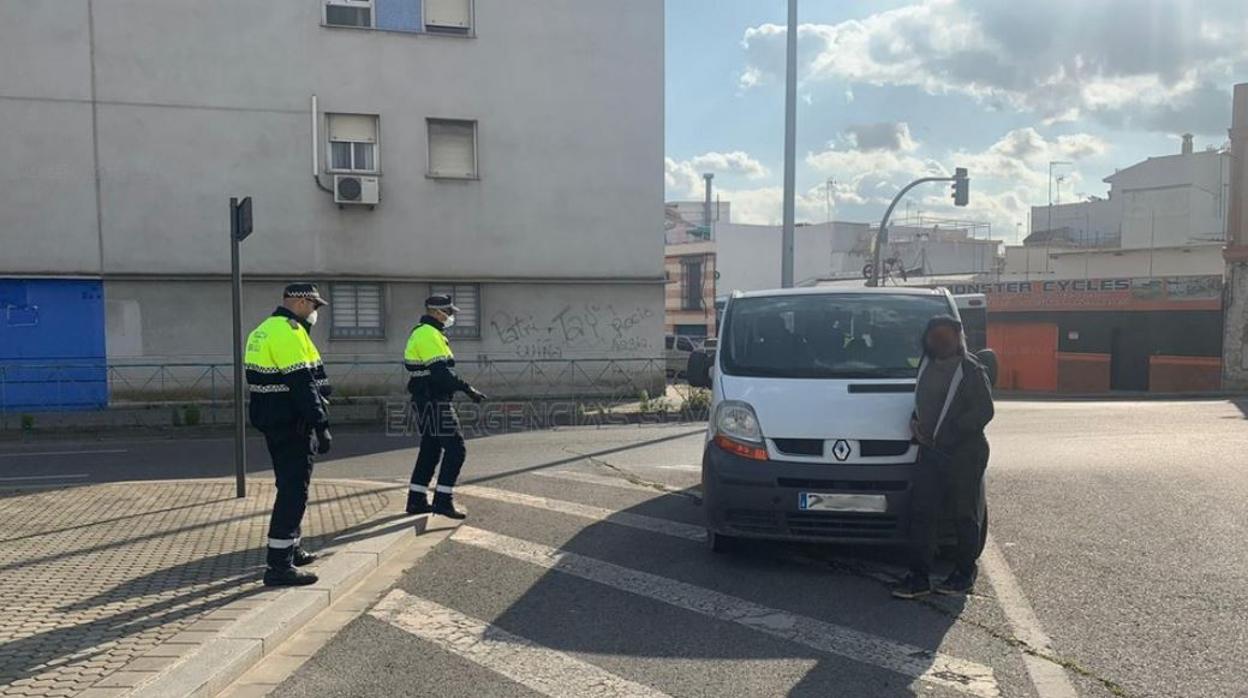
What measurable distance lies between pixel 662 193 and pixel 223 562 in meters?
14.3

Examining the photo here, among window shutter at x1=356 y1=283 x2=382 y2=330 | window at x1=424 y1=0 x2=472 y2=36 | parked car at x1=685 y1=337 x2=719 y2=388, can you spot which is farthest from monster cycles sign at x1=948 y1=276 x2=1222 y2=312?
parked car at x1=685 y1=337 x2=719 y2=388

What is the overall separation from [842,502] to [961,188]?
798 inches

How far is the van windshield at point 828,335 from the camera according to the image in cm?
618

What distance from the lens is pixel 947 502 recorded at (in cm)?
536

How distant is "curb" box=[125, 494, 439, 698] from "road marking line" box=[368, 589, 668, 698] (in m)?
0.39

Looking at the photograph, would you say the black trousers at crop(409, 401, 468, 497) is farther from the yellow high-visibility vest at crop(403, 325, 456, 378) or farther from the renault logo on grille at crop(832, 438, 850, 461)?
the renault logo on grille at crop(832, 438, 850, 461)

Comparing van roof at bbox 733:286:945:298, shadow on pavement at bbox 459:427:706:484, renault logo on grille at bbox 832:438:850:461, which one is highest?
van roof at bbox 733:286:945:298

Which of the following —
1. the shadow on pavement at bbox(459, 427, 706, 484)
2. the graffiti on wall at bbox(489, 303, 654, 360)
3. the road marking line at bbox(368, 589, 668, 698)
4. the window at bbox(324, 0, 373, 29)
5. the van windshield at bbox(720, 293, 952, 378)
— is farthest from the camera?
the graffiti on wall at bbox(489, 303, 654, 360)

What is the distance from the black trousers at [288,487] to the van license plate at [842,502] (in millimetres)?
3048

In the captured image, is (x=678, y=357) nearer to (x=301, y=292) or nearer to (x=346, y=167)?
(x=346, y=167)

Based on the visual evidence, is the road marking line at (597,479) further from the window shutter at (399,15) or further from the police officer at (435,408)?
the window shutter at (399,15)

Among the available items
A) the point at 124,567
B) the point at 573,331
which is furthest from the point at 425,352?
the point at 573,331

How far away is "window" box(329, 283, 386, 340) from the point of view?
17.2 metres

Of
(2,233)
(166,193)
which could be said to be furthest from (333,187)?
(2,233)
